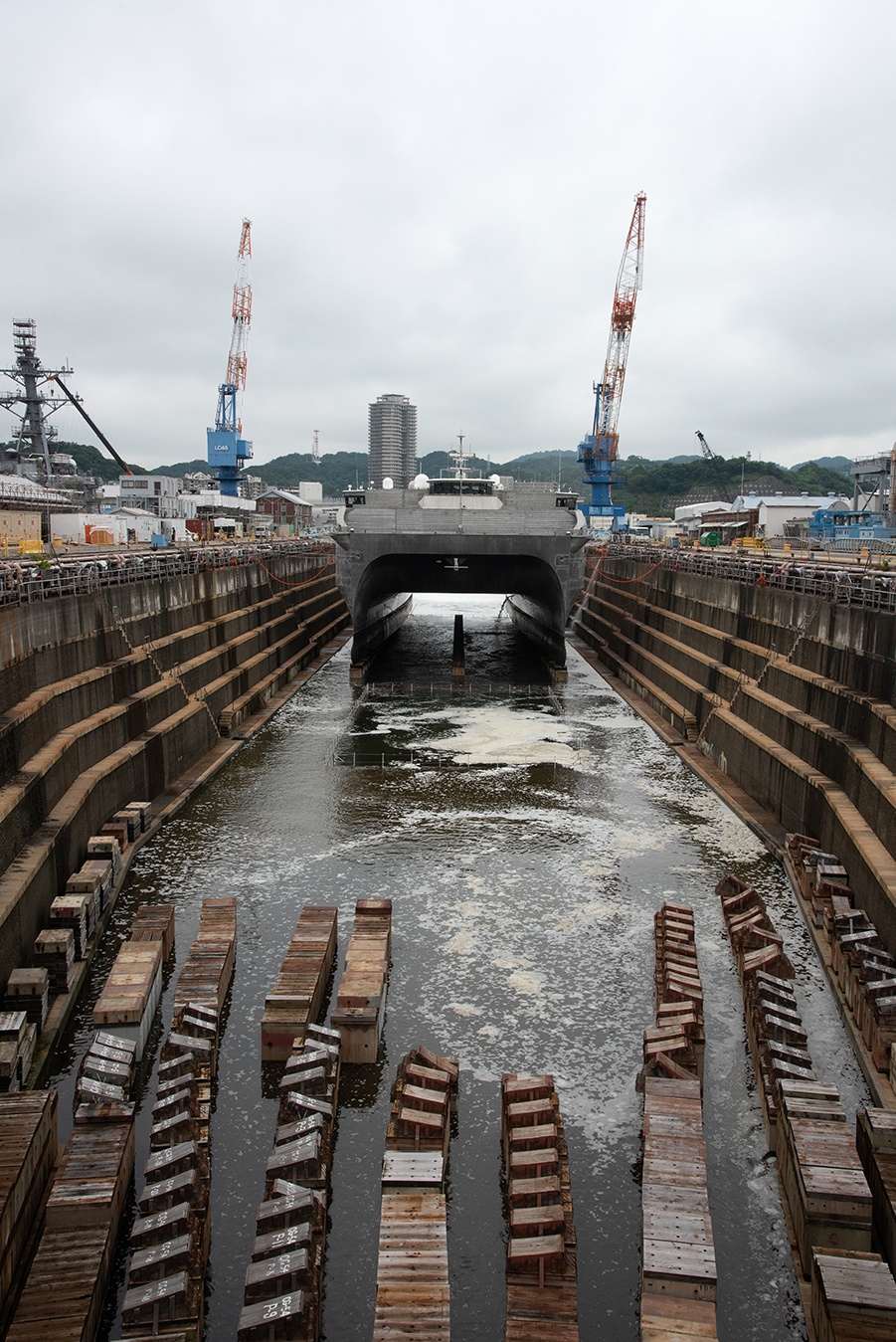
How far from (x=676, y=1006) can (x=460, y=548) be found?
2803 cm

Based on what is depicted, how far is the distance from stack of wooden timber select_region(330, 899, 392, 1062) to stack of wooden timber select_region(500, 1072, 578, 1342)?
7.54 feet

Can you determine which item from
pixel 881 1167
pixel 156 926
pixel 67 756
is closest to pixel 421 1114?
pixel 881 1167

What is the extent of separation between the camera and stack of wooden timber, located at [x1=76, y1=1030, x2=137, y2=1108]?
432 inches

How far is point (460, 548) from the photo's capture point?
129 ft

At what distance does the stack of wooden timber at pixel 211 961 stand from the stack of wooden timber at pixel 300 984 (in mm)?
942

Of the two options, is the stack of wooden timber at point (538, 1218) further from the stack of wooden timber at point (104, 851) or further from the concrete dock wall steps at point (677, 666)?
the concrete dock wall steps at point (677, 666)

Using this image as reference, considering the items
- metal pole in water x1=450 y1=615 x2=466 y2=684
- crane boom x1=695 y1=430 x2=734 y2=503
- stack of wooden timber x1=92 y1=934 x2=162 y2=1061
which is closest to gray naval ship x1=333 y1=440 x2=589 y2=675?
metal pole in water x1=450 y1=615 x2=466 y2=684

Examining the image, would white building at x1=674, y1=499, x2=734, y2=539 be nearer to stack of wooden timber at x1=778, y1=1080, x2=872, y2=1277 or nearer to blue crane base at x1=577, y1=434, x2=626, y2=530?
blue crane base at x1=577, y1=434, x2=626, y2=530

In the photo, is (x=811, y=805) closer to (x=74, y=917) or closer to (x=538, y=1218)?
(x=538, y=1218)

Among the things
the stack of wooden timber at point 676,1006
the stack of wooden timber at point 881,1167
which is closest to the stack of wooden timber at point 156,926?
the stack of wooden timber at point 676,1006

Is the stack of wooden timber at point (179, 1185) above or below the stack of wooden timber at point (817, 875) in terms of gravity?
below

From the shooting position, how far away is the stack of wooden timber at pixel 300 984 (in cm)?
1284

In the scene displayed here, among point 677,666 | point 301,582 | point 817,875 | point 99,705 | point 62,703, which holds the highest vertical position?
point 301,582

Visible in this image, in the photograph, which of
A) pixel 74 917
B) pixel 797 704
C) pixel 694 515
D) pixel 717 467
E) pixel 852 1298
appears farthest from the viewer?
pixel 717 467
